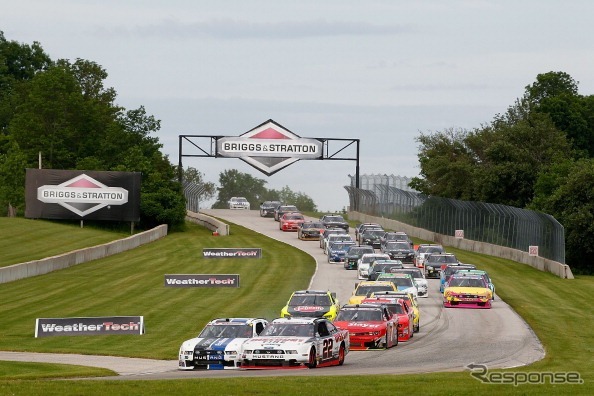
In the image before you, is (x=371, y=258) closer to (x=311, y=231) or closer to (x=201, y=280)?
(x=201, y=280)

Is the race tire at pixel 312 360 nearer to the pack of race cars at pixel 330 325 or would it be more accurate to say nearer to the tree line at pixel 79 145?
the pack of race cars at pixel 330 325

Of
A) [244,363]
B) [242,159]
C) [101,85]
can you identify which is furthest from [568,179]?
[101,85]

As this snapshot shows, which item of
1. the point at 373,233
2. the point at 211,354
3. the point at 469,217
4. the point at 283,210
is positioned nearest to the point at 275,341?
the point at 211,354

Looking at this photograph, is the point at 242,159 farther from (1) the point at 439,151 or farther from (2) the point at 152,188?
(1) the point at 439,151

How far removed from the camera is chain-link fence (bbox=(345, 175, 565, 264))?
7225 centimetres

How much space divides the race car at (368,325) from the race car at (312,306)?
10.7ft

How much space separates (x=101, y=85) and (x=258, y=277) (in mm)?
85426

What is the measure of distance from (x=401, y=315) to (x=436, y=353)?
14.9 ft

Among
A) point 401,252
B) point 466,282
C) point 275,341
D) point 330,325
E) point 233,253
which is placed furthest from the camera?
point 233,253

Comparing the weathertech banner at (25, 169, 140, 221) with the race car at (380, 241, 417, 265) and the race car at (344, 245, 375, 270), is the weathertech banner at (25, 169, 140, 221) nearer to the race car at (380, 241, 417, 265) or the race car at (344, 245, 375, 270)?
the race car at (380, 241, 417, 265)

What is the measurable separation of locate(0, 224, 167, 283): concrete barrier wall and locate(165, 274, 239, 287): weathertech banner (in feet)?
22.4

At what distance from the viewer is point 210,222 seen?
106 metres

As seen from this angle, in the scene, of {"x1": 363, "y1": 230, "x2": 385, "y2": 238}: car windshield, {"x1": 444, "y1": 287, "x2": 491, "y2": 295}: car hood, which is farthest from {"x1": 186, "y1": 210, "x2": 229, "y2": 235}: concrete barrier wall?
{"x1": 444, "y1": 287, "x2": 491, "y2": 295}: car hood

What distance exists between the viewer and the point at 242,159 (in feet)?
335
